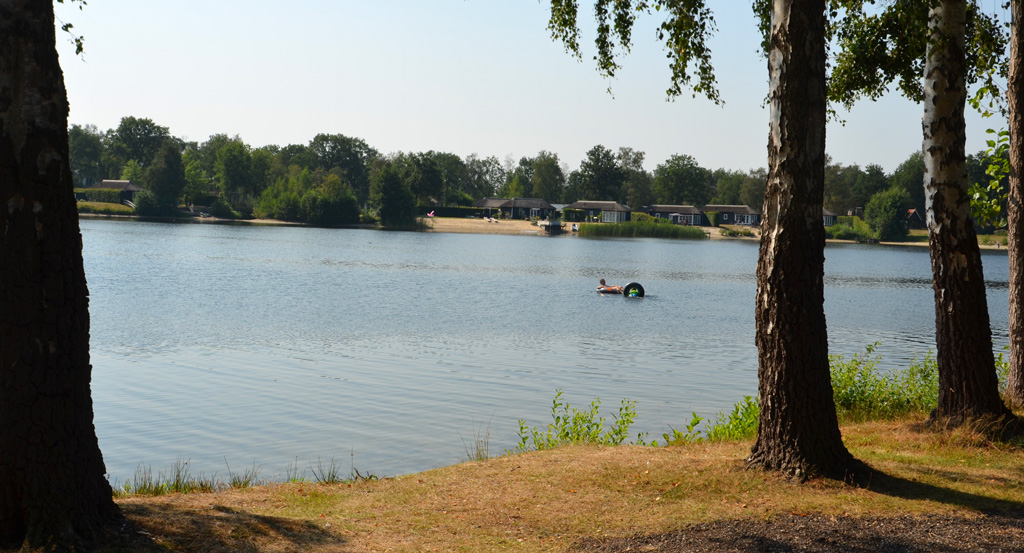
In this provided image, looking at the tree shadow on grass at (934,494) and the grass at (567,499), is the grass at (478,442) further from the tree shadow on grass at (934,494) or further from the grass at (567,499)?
the tree shadow on grass at (934,494)

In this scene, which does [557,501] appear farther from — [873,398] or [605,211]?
[605,211]

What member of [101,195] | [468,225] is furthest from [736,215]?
[101,195]

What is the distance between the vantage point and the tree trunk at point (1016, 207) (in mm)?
11016

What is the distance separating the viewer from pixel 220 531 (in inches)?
246

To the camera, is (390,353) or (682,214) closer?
(390,353)

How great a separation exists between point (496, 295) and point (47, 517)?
1454 inches

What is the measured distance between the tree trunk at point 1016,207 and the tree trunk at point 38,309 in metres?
11.1

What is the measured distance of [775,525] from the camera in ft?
22.2

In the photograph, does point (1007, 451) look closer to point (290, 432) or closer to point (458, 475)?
point (458, 475)

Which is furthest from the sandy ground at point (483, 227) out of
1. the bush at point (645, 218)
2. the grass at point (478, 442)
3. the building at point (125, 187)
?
the grass at point (478, 442)

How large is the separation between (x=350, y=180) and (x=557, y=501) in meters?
197

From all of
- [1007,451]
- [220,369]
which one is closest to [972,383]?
[1007,451]

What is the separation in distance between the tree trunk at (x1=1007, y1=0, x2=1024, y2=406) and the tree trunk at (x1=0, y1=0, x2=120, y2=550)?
11.1 m

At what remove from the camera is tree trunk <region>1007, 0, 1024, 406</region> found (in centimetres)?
1102
